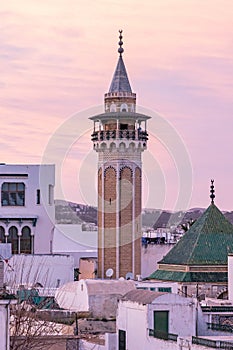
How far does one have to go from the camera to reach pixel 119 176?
65500 mm

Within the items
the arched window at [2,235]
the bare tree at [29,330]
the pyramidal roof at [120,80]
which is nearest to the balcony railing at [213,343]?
the bare tree at [29,330]

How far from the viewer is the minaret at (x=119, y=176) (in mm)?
65562

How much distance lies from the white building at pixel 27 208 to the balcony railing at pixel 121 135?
2.59 m

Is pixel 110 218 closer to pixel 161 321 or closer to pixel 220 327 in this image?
pixel 220 327

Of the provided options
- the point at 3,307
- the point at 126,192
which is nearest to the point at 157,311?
the point at 3,307

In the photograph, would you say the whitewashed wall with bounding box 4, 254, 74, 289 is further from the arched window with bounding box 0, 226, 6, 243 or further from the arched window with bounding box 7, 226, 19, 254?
the arched window with bounding box 7, 226, 19, 254

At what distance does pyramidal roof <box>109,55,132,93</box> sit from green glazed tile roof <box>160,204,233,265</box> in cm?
1230

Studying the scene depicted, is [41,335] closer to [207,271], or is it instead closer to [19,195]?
[207,271]

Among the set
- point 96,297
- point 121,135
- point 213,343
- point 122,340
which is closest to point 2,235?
point 121,135

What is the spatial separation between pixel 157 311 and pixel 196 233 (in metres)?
19.8

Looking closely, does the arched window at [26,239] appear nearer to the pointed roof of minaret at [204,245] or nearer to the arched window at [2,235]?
the arched window at [2,235]

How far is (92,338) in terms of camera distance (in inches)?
1489

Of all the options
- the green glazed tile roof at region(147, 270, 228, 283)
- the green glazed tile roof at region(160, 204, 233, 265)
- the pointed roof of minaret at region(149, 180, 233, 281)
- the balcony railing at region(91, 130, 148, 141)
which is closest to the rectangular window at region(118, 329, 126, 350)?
the green glazed tile roof at region(147, 270, 228, 283)

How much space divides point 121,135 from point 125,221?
3.91 metres
